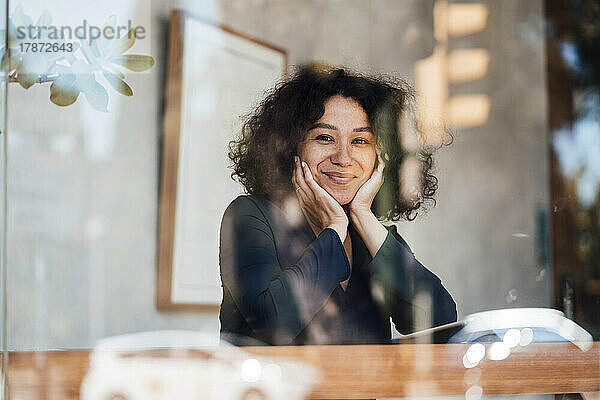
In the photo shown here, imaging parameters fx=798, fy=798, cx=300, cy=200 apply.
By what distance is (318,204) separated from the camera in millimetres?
1228

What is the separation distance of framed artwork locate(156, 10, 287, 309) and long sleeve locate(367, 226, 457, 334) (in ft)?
0.81

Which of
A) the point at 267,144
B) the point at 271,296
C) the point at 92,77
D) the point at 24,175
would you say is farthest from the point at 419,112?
the point at 24,175

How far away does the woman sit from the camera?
119 cm

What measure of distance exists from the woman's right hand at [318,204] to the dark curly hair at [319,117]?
0.02 metres

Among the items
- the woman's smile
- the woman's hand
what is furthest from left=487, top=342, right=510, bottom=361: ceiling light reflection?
the woman's smile

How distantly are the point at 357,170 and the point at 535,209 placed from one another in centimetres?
33

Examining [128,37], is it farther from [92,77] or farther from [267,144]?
[267,144]

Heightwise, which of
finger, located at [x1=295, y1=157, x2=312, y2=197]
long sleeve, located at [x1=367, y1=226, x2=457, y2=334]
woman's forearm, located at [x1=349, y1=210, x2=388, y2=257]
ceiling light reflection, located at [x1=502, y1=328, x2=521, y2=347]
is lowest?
ceiling light reflection, located at [x1=502, y1=328, x2=521, y2=347]

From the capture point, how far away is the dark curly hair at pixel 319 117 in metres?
1.23

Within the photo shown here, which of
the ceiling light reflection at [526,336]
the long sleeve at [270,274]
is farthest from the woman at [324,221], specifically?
the ceiling light reflection at [526,336]

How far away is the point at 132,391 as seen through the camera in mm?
1160

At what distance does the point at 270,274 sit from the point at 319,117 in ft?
0.84

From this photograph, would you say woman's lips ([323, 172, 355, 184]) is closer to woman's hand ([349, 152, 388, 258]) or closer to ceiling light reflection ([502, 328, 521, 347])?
woman's hand ([349, 152, 388, 258])

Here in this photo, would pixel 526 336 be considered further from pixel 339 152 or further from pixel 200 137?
pixel 200 137
